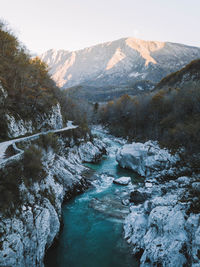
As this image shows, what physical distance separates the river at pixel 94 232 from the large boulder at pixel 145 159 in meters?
7.00

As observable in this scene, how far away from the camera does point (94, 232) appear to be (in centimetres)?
1371

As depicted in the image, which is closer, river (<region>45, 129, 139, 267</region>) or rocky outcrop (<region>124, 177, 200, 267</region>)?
rocky outcrop (<region>124, 177, 200, 267</region>)

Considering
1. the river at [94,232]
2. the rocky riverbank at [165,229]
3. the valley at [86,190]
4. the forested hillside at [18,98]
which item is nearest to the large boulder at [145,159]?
the valley at [86,190]

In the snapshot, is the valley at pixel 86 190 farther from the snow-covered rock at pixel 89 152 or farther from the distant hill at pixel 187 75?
the distant hill at pixel 187 75

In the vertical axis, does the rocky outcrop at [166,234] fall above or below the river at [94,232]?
above

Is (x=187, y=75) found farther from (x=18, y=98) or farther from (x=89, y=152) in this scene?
(x=18, y=98)

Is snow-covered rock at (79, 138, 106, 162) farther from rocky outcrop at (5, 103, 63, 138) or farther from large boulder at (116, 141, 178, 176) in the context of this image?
rocky outcrop at (5, 103, 63, 138)

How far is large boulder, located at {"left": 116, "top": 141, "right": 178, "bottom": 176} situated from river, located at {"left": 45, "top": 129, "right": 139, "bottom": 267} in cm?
700

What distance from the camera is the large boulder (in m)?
25.7

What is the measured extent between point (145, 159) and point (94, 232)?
16545 millimetres

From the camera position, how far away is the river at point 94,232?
10.9m

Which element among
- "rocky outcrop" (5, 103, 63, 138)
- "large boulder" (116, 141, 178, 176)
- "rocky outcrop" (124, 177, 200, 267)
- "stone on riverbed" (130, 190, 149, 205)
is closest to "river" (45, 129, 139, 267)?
"rocky outcrop" (124, 177, 200, 267)

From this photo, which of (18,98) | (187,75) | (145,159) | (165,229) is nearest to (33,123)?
(18,98)

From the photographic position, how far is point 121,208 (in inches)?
658
